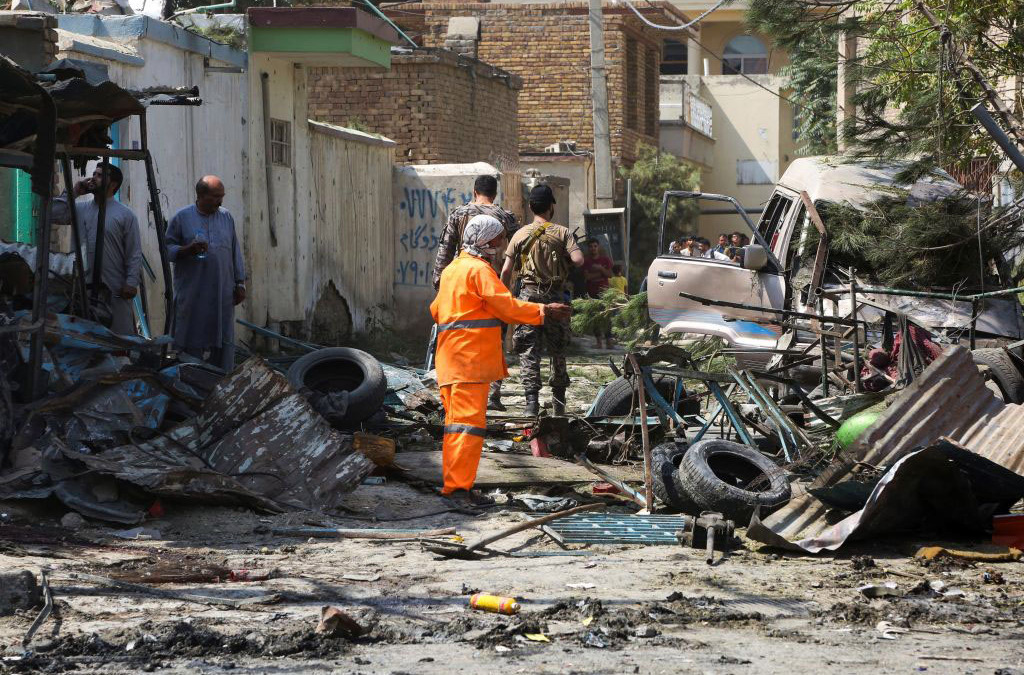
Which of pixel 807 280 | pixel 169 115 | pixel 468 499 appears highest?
pixel 169 115

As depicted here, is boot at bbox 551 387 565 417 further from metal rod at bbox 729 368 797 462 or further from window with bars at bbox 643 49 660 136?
window with bars at bbox 643 49 660 136

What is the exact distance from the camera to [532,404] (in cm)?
1006

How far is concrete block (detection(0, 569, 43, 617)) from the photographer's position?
471cm

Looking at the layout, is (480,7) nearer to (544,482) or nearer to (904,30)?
(904,30)

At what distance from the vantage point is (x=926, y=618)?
4938 mm

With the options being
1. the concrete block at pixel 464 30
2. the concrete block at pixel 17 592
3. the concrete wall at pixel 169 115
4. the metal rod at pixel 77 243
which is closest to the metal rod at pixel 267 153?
the concrete wall at pixel 169 115

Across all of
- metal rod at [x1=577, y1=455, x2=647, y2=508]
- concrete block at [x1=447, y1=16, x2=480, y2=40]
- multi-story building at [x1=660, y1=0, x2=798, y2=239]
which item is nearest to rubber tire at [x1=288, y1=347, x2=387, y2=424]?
metal rod at [x1=577, y1=455, x2=647, y2=508]

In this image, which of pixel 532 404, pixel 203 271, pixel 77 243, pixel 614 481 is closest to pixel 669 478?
pixel 614 481

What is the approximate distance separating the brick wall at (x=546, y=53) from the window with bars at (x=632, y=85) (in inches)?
31.7

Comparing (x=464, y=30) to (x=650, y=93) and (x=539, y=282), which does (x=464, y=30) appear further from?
(x=539, y=282)

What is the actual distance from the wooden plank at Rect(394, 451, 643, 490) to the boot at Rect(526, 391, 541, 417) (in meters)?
1.45

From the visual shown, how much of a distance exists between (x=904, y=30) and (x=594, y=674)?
7.44 metres

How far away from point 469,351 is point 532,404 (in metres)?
2.75

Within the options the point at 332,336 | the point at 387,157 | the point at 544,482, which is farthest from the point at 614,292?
the point at 387,157
